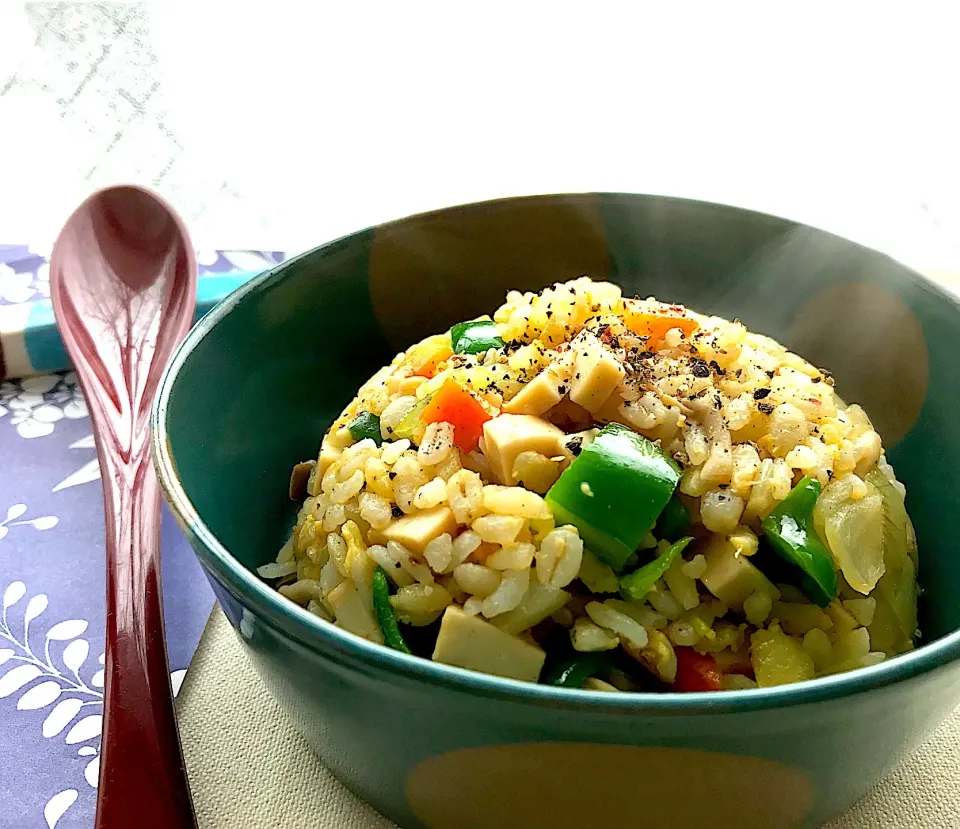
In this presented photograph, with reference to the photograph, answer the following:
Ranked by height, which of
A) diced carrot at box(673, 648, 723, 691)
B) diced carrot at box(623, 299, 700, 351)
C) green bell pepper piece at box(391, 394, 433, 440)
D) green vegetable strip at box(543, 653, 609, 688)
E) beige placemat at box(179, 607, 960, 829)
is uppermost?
diced carrot at box(623, 299, 700, 351)

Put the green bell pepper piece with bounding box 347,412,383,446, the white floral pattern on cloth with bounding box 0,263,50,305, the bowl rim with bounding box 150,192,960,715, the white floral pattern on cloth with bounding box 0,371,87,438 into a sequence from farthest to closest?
the white floral pattern on cloth with bounding box 0,263,50,305
the white floral pattern on cloth with bounding box 0,371,87,438
the green bell pepper piece with bounding box 347,412,383,446
the bowl rim with bounding box 150,192,960,715

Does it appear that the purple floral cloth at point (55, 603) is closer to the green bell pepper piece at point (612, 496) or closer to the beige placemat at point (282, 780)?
the beige placemat at point (282, 780)

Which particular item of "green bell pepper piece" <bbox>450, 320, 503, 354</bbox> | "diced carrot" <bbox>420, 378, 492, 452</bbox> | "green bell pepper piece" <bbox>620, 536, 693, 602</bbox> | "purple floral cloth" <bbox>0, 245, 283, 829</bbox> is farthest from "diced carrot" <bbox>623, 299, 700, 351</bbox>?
"purple floral cloth" <bbox>0, 245, 283, 829</bbox>

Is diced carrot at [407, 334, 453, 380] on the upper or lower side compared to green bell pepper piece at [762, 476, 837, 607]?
upper

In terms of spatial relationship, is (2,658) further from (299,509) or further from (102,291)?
(102,291)

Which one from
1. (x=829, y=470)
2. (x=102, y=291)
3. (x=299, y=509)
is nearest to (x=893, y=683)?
(x=829, y=470)

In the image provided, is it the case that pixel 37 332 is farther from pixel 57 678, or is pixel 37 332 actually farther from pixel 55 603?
pixel 57 678

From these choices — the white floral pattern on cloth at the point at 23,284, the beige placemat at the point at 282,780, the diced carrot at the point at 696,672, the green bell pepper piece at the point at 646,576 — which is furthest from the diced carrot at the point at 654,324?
the white floral pattern on cloth at the point at 23,284

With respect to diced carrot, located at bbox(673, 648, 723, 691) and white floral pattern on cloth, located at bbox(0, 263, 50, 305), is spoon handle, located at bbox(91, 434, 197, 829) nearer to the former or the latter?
diced carrot, located at bbox(673, 648, 723, 691)

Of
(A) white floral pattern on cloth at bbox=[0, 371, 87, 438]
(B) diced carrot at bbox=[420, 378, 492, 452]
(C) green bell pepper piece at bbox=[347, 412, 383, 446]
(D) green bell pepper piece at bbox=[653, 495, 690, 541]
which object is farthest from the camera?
(A) white floral pattern on cloth at bbox=[0, 371, 87, 438]
